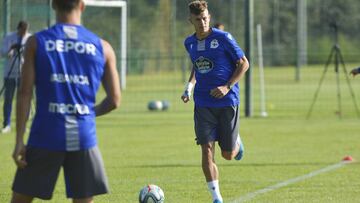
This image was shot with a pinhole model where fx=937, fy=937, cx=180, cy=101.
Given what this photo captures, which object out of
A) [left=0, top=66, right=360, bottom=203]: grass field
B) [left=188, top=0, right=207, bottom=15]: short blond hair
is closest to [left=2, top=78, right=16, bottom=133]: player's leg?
[left=0, top=66, right=360, bottom=203]: grass field

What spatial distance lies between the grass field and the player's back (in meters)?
4.21

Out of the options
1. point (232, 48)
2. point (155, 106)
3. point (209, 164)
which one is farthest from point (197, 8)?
point (155, 106)

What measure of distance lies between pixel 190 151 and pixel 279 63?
3405cm

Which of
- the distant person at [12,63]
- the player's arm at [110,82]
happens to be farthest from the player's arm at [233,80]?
the distant person at [12,63]

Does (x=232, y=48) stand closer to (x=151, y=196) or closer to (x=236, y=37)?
(x=151, y=196)

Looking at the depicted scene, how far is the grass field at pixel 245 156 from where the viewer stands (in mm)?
11461

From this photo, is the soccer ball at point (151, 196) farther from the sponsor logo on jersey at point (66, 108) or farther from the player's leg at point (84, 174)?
the sponsor logo on jersey at point (66, 108)

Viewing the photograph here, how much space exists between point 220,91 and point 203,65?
1.76ft

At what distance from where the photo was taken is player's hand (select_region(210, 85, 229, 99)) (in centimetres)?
1012

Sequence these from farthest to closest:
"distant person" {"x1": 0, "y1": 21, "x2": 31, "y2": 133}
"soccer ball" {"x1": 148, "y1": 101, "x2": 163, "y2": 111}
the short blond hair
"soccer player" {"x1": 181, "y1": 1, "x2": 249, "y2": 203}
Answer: "soccer ball" {"x1": 148, "y1": 101, "x2": 163, "y2": 111} → "distant person" {"x1": 0, "y1": 21, "x2": 31, "y2": 133} → "soccer player" {"x1": 181, "y1": 1, "x2": 249, "y2": 203} → the short blond hair

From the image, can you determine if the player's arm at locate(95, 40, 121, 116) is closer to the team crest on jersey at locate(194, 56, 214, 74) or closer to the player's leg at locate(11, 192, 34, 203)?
the player's leg at locate(11, 192, 34, 203)

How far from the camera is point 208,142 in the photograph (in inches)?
401

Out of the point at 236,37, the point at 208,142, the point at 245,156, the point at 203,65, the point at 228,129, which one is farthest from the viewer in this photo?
the point at 236,37

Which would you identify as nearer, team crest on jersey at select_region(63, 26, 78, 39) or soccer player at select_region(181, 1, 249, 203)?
team crest on jersey at select_region(63, 26, 78, 39)
